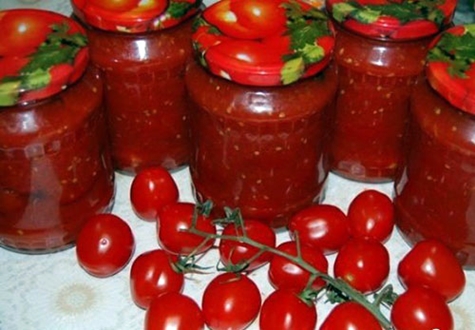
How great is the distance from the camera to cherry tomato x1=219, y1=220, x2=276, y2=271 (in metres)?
1.01

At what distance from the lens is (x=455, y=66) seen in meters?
0.94

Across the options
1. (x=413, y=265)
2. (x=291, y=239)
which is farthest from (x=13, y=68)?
(x=413, y=265)

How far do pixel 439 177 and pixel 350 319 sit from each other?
23 centimetres

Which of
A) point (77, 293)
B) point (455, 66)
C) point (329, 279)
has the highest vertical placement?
point (455, 66)

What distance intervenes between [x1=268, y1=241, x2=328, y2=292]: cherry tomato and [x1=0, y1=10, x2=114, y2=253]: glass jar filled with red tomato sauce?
286mm

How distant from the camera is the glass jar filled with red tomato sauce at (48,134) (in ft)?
3.06

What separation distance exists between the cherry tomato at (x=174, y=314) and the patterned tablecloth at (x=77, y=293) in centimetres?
5

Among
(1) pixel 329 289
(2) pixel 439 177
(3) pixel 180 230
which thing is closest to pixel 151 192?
(3) pixel 180 230

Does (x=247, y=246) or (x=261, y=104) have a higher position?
(x=261, y=104)

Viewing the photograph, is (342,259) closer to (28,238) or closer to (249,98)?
(249,98)

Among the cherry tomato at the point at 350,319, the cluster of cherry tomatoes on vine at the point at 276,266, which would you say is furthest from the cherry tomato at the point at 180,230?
the cherry tomato at the point at 350,319

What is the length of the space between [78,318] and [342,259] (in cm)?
36

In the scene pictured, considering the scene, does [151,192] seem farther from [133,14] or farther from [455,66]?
[455,66]

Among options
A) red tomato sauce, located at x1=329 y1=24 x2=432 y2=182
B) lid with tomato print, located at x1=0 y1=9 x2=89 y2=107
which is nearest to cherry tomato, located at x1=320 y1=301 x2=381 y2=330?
red tomato sauce, located at x1=329 y1=24 x2=432 y2=182
